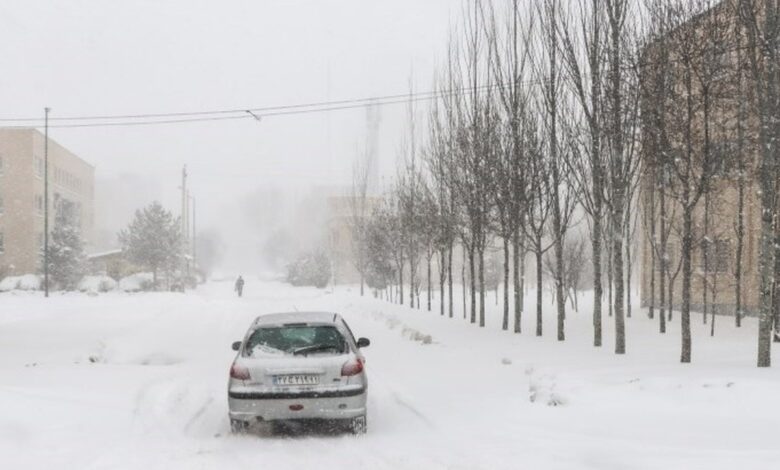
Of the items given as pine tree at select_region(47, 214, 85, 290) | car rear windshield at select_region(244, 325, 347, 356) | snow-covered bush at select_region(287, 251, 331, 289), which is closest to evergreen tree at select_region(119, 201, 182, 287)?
pine tree at select_region(47, 214, 85, 290)

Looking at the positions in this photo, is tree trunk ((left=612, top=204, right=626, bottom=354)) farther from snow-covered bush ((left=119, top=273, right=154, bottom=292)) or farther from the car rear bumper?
snow-covered bush ((left=119, top=273, right=154, bottom=292))

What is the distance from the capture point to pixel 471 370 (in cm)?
1241

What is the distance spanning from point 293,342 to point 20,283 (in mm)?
48828

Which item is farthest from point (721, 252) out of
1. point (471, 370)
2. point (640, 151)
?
point (471, 370)

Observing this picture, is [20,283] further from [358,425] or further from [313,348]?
[358,425]

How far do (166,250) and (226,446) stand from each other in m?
57.8

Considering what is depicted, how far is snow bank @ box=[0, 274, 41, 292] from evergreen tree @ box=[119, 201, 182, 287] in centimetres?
1037

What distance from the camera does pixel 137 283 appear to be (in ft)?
182

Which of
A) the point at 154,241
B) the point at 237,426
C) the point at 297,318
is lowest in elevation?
the point at 237,426

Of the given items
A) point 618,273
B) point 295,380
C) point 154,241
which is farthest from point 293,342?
point 154,241

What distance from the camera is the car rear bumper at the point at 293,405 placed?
7402 mm

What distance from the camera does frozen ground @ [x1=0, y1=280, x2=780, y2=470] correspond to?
6551 mm

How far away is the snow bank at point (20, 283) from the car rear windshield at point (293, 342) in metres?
47.5

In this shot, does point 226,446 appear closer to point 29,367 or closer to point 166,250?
point 29,367
